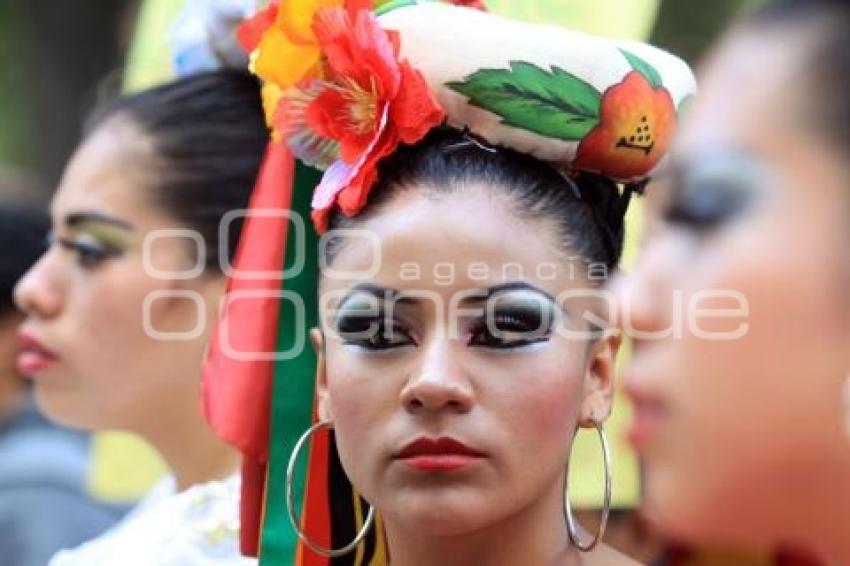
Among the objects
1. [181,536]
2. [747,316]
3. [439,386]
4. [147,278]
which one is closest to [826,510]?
[747,316]

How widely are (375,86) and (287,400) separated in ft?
1.48

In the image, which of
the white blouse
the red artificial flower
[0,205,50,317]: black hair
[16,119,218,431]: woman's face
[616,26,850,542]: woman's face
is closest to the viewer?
[616,26,850,542]: woman's face

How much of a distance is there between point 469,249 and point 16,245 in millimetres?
1649

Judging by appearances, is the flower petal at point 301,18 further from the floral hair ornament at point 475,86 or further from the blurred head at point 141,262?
the blurred head at point 141,262

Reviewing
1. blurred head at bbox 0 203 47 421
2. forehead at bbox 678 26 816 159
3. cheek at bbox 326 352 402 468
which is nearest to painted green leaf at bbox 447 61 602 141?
cheek at bbox 326 352 402 468

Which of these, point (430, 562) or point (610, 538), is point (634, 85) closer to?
point (430, 562)

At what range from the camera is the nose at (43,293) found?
2.33 m

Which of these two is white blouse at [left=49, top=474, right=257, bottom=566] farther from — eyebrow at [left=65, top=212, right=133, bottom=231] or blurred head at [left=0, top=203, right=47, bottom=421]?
blurred head at [left=0, top=203, right=47, bottom=421]

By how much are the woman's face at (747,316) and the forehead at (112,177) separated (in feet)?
4.50

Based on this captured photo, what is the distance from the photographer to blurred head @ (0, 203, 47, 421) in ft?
9.89

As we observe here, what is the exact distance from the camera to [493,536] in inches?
62.6

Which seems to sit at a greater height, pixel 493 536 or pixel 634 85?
pixel 634 85

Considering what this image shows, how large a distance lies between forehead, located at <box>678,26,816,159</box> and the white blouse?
1.17 meters

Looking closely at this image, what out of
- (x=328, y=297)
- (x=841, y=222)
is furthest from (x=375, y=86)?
(x=841, y=222)
